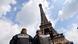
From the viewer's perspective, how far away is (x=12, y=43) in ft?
12.8

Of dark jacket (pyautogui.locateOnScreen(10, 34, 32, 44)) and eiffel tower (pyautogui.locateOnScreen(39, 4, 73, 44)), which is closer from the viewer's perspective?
dark jacket (pyautogui.locateOnScreen(10, 34, 32, 44))

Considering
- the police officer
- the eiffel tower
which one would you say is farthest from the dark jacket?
the eiffel tower

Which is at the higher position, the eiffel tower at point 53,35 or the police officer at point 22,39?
the eiffel tower at point 53,35

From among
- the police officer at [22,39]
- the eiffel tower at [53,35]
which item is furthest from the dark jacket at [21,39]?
the eiffel tower at [53,35]

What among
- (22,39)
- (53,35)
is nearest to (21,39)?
(22,39)

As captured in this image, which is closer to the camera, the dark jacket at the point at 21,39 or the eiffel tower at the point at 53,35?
the dark jacket at the point at 21,39

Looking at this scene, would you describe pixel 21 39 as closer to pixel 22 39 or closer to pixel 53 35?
pixel 22 39

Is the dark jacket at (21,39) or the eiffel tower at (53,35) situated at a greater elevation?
the eiffel tower at (53,35)

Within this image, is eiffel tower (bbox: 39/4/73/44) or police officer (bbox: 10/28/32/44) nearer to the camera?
police officer (bbox: 10/28/32/44)

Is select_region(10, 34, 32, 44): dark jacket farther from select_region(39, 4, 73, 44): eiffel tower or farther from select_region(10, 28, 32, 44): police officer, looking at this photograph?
select_region(39, 4, 73, 44): eiffel tower

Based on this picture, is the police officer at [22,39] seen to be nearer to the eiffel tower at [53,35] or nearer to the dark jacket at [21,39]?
the dark jacket at [21,39]

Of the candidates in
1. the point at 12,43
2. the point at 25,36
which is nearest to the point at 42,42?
the point at 25,36

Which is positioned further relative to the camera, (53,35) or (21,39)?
(53,35)

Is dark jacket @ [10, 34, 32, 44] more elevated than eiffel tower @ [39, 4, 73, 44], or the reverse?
eiffel tower @ [39, 4, 73, 44]
